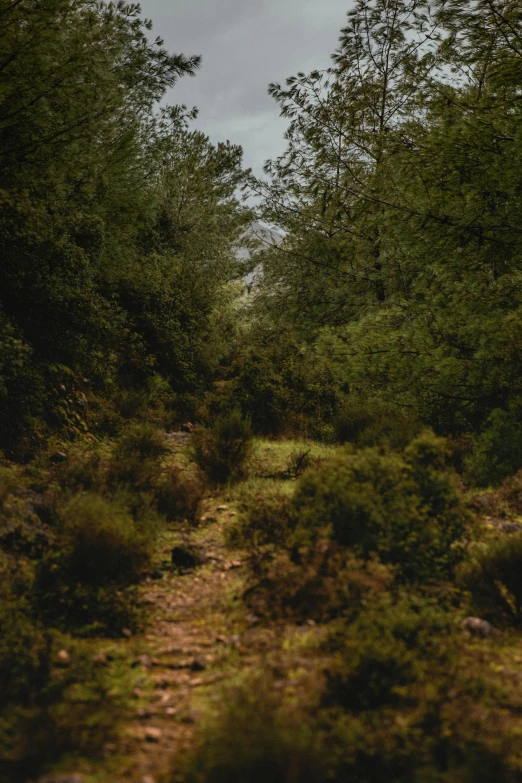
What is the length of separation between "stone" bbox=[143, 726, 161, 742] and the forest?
0.09 ft

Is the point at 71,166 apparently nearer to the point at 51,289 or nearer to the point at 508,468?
the point at 51,289

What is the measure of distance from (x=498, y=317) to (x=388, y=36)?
A: 806 centimetres

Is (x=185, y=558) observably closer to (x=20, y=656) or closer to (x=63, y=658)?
(x=63, y=658)

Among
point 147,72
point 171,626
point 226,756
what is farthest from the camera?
point 147,72

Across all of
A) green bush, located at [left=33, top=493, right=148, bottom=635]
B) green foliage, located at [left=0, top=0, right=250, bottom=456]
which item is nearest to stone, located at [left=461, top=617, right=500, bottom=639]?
green bush, located at [left=33, top=493, right=148, bottom=635]

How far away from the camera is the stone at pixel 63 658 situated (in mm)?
3054

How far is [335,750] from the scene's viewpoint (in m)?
2.22

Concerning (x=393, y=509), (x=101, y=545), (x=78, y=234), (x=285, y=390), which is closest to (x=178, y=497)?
(x=101, y=545)

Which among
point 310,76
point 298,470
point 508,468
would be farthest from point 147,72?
point 508,468

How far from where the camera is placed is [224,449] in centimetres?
743

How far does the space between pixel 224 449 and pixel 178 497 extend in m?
1.60

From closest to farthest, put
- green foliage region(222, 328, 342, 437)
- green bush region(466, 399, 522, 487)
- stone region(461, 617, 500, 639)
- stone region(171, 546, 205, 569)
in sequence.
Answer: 1. stone region(461, 617, 500, 639)
2. stone region(171, 546, 205, 569)
3. green bush region(466, 399, 522, 487)
4. green foliage region(222, 328, 342, 437)

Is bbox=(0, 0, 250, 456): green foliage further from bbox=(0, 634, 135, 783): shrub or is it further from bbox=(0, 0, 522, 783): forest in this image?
bbox=(0, 634, 135, 783): shrub

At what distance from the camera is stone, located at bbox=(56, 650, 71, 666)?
3.05 m
